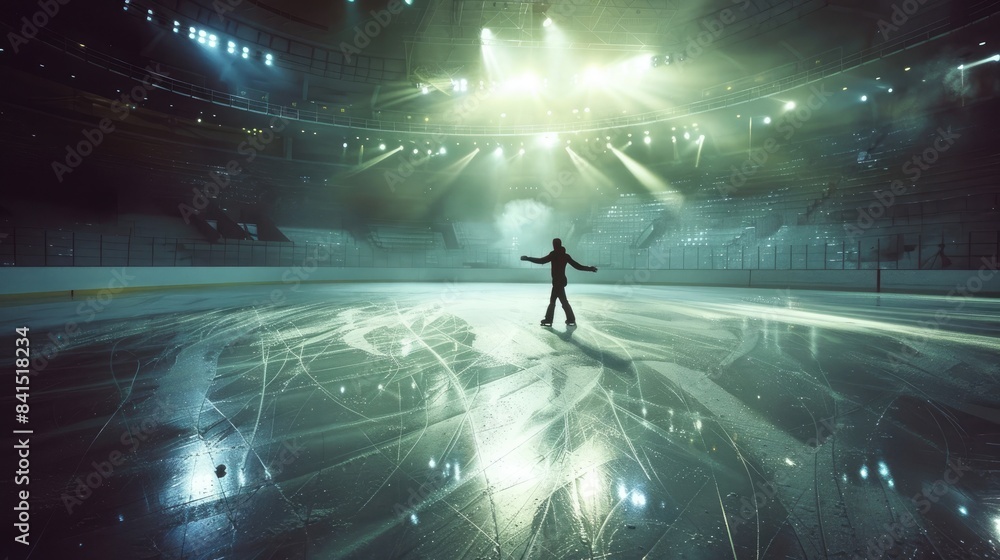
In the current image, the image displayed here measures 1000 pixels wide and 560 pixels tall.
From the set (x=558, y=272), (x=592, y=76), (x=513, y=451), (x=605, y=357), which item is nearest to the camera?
(x=513, y=451)

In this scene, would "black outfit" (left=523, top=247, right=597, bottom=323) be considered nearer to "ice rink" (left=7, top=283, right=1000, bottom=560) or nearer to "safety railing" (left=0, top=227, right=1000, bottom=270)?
"ice rink" (left=7, top=283, right=1000, bottom=560)

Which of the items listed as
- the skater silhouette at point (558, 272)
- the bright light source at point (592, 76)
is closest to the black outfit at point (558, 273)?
the skater silhouette at point (558, 272)

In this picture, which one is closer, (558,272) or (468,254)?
(558,272)

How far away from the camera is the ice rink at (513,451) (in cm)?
176

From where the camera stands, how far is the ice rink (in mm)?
1757

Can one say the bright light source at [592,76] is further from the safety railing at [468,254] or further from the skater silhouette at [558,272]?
the skater silhouette at [558,272]

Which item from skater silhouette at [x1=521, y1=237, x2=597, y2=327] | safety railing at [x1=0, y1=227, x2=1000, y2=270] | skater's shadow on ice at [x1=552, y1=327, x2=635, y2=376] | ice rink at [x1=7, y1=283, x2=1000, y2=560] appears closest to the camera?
ice rink at [x1=7, y1=283, x2=1000, y2=560]

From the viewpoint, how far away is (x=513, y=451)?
2580mm

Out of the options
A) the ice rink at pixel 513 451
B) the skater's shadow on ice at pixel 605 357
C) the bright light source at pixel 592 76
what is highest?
the bright light source at pixel 592 76

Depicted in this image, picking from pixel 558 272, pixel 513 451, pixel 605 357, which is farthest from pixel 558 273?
pixel 513 451

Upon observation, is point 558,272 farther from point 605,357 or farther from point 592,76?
point 592,76

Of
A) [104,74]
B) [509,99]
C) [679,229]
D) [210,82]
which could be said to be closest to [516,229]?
[509,99]

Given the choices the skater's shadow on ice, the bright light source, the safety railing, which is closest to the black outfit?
the skater's shadow on ice

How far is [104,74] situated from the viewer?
1773cm
